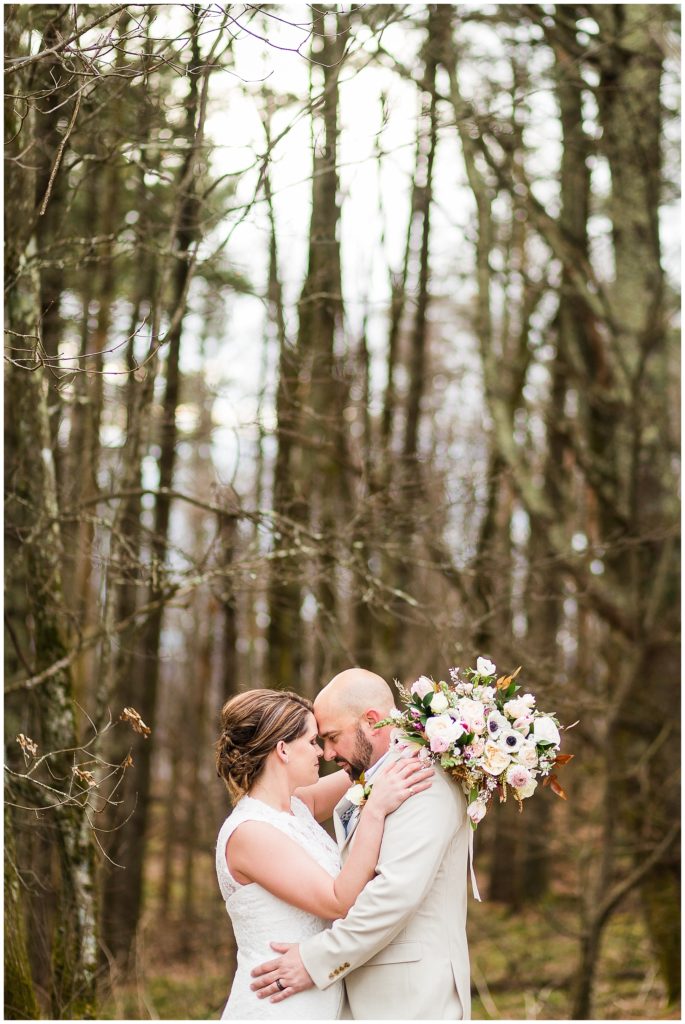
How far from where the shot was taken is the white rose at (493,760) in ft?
10.2

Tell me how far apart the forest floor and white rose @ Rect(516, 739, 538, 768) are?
3344mm

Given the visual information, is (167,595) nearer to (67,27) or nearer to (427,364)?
(67,27)

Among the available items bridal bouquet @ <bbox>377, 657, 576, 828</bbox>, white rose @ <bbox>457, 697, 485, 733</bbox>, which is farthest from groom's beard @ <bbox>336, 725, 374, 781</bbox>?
white rose @ <bbox>457, 697, 485, 733</bbox>

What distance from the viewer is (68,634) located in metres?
5.00

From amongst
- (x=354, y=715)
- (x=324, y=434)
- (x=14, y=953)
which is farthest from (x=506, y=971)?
(x=354, y=715)

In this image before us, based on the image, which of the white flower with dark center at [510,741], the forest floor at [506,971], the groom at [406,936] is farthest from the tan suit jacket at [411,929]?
the forest floor at [506,971]

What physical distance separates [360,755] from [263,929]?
2.10ft

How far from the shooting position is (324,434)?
7367mm

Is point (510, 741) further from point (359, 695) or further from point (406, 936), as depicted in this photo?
point (406, 936)

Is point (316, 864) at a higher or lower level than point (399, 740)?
lower

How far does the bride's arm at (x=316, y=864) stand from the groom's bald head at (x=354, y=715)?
0.25m

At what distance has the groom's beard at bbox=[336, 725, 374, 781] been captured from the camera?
349 centimetres

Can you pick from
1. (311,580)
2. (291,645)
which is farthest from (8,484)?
(291,645)

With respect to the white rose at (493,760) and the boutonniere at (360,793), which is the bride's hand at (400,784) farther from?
the white rose at (493,760)
